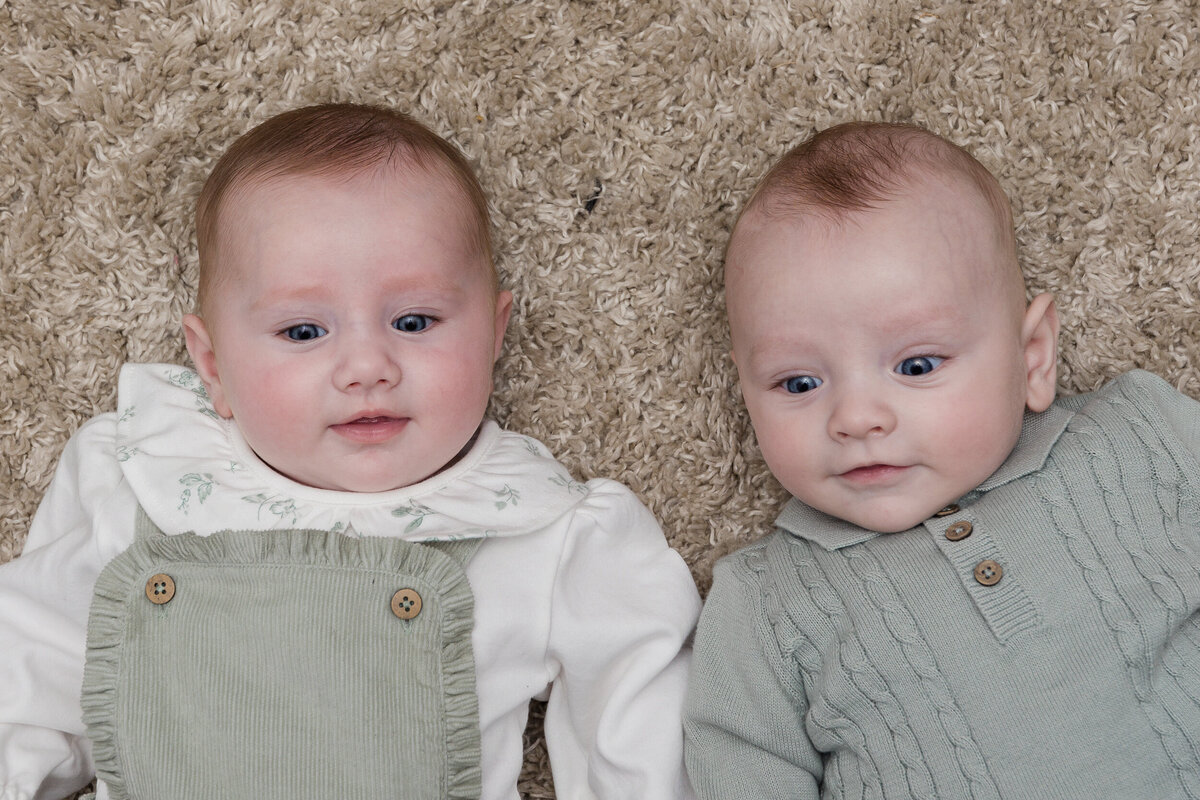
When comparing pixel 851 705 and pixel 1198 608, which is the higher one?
pixel 1198 608

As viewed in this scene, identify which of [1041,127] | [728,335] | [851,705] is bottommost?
[851,705]

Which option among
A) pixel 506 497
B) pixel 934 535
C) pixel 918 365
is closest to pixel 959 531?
pixel 934 535

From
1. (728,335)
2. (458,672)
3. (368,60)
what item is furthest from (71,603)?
(728,335)

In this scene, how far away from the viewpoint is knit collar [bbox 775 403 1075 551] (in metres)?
1.75

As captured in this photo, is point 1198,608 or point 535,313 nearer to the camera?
point 1198,608

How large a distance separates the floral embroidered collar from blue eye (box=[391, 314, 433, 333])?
0.74 feet

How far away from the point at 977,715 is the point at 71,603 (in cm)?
137

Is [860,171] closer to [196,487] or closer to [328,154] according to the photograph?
[328,154]

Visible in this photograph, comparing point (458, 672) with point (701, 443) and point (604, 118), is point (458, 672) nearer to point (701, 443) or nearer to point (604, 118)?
point (701, 443)

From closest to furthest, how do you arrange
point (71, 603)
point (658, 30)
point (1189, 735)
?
point (1189, 735)
point (71, 603)
point (658, 30)

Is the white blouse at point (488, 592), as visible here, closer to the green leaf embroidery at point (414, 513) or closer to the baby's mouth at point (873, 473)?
the green leaf embroidery at point (414, 513)

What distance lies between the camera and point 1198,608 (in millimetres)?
1682

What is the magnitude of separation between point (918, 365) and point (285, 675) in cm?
100

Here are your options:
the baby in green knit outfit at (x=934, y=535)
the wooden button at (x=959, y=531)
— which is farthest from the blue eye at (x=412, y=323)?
the wooden button at (x=959, y=531)
